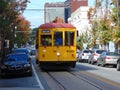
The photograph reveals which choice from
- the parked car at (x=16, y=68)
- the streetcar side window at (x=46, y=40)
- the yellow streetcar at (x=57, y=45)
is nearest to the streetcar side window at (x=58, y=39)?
the yellow streetcar at (x=57, y=45)

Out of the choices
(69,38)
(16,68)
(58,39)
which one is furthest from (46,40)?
(16,68)

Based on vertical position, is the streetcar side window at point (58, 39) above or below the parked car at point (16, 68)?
above

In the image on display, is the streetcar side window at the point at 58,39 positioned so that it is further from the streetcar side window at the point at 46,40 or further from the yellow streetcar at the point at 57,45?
the streetcar side window at the point at 46,40

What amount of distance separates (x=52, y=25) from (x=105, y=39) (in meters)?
30.6

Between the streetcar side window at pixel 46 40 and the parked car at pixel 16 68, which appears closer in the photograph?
the parked car at pixel 16 68

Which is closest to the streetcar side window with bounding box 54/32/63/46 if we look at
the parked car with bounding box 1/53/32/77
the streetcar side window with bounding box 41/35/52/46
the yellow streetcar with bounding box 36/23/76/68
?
the yellow streetcar with bounding box 36/23/76/68

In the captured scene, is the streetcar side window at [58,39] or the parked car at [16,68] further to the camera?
the streetcar side window at [58,39]

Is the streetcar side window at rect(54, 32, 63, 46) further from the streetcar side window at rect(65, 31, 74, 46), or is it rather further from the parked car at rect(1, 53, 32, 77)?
the parked car at rect(1, 53, 32, 77)

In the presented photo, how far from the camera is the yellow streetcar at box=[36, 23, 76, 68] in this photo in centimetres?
3069

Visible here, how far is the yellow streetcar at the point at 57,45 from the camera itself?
3069 centimetres

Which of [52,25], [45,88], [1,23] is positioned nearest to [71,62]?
[52,25]

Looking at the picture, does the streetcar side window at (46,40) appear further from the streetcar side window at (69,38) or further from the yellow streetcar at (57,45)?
the streetcar side window at (69,38)

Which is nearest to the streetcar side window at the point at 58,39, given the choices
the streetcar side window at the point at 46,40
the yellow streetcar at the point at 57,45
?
the yellow streetcar at the point at 57,45

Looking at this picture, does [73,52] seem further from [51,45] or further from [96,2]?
[96,2]
